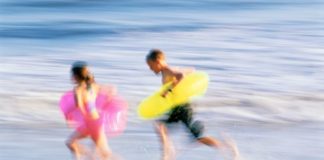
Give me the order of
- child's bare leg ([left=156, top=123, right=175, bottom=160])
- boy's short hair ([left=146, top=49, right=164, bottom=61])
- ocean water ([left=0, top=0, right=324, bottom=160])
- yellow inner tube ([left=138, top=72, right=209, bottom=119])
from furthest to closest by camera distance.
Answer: ocean water ([left=0, top=0, right=324, bottom=160])
child's bare leg ([left=156, top=123, right=175, bottom=160])
yellow inner tube ([left=138, top=72, right=209, bottom=119])
boy's short hair ([left=146, top=49, right=164, bottom=61])

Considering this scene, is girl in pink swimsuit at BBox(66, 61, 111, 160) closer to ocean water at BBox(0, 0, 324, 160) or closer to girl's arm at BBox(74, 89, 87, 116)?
girl's arm at BBox(74, 89, 87, 116)

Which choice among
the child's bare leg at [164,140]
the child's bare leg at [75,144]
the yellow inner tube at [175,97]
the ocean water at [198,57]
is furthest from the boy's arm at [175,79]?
the ocean water at [198,57]

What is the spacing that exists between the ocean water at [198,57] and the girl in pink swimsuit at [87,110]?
1.07m

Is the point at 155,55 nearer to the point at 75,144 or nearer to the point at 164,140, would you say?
the point at 164,140

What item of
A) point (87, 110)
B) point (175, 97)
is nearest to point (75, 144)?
point (87, 110)

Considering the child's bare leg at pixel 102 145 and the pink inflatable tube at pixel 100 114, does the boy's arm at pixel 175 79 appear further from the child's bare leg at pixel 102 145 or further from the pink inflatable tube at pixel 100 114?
the child's bare leg at pixel 102 145

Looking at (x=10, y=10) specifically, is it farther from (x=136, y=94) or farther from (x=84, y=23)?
(x=136, y=94)

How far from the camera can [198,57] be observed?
15.5 metres

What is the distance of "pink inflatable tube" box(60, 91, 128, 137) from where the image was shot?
6.42 metres

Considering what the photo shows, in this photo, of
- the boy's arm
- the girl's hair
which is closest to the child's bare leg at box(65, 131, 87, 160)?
the girl's hair

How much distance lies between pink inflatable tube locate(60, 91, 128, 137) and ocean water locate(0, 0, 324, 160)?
3.29ft

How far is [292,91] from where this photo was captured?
11039mm

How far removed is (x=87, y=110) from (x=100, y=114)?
0.18 metres

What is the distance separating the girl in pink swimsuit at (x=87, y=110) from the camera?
248 inches
